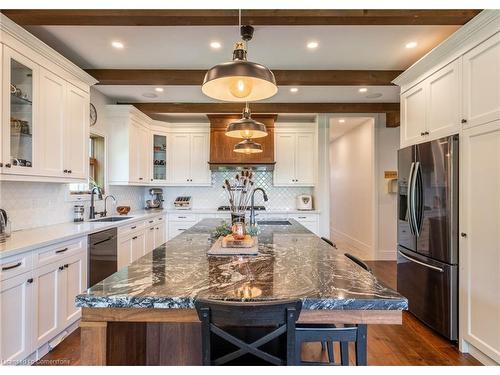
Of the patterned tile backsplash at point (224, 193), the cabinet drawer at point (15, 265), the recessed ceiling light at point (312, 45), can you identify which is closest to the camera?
the cabinet drawer at point (15, 265)

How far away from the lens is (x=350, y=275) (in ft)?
4.55

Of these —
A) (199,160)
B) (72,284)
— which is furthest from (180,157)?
(72,284)

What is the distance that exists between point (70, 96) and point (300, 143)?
362 cm

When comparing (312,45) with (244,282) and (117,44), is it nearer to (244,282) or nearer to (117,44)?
(117,44)

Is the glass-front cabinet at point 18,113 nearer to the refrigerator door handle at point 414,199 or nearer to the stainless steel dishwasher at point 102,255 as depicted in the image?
the stainless steel dishwasher at point 102,255

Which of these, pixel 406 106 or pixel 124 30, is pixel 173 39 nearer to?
pixel 124 30

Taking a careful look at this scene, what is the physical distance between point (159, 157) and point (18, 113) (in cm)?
297

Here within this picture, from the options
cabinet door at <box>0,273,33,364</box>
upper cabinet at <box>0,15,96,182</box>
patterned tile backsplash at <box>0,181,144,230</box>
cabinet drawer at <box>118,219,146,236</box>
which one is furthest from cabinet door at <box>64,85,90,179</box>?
cabinet door at <box>0,273,33,364</box>

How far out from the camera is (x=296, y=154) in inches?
205

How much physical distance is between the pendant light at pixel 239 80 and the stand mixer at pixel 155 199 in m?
4.07

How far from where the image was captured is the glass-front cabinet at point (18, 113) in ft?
6.94

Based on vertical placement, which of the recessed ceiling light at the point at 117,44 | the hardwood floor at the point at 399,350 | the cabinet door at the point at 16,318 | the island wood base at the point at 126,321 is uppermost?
the recessed ceiling light at the point at 117,44

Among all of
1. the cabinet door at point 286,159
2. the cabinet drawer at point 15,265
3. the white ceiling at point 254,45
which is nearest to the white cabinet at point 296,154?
the cabinet door at point 286,159

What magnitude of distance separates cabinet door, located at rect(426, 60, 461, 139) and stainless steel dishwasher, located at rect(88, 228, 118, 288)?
3.38m
